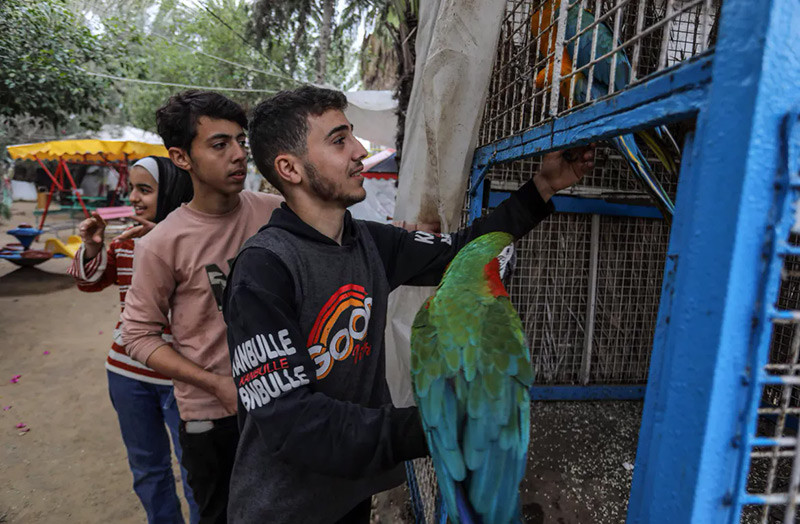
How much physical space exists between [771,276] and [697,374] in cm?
15

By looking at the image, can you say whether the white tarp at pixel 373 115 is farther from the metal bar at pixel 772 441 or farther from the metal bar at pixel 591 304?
the metal bar at pixel 772 441

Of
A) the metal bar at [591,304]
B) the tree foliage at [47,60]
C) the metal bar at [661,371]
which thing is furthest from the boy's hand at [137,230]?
the tree foliage at [47,60]

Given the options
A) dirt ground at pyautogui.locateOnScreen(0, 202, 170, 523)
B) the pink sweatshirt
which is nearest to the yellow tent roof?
dirt ground at pyautogui.locateOnScreen(0, 202, 170, 523)

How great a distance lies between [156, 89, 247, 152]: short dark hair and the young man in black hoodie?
46 cm

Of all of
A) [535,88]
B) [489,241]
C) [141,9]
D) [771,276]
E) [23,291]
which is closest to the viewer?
[771,276]

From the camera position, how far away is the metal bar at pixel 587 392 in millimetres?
2652

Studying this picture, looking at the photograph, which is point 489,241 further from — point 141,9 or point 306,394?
point 141,9

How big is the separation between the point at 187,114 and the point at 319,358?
1.17 metres

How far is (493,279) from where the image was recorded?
107 centimetres

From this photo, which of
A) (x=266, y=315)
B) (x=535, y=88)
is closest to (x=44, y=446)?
(x=266, y=315)

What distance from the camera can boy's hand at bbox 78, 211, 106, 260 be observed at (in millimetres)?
1992

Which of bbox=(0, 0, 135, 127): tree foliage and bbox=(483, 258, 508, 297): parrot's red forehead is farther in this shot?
bbox=(0, 0, 135, 127): tree foliage

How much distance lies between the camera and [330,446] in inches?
33.6

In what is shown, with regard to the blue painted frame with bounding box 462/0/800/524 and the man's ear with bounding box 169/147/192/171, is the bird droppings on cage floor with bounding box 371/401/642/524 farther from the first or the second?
the man's ear with bounding box 169/147/192/171
